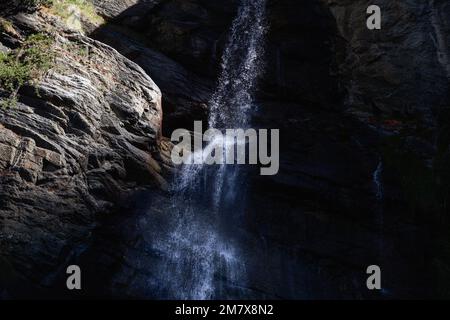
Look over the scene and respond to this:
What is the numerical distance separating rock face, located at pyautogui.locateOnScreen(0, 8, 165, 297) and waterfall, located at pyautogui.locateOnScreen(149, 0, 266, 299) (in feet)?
2.89

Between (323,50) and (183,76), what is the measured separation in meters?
4.45

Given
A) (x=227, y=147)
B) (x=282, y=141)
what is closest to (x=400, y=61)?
(x=282, y=141)

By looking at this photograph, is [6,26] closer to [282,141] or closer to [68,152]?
[68,152]

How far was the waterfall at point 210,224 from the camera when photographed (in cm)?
906

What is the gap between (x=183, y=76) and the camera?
42.8 ft

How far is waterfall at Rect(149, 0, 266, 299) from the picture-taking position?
906 centimetres

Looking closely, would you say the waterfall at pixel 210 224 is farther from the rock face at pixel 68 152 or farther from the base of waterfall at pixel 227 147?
the rock face at pixel 68 152

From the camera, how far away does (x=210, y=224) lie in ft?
33.2

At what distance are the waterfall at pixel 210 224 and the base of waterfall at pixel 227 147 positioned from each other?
0.46 feet

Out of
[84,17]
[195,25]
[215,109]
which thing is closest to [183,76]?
[215,109]
